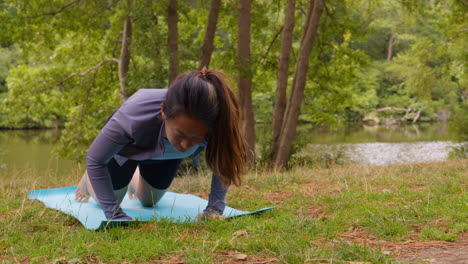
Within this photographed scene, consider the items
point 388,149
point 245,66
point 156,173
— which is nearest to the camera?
point 156,173

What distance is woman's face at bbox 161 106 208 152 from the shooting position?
312cm

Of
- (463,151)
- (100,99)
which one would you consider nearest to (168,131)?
(100,99)

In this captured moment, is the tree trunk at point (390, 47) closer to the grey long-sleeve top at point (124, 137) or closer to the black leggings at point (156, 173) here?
the black leggings at point (156, 173)

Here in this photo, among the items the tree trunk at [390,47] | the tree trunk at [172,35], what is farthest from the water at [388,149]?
the tree trunk at [390,47]

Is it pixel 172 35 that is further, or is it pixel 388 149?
pixel 388 149

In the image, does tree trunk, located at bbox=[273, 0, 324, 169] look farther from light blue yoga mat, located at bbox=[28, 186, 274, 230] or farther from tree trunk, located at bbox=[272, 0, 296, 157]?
light blue yoga mat, located at bbox=[28, 186, 274, 230]

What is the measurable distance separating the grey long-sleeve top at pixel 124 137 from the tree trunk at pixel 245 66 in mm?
7205

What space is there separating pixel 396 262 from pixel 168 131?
68.9 inches

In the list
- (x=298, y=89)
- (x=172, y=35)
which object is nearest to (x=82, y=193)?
(x=172, y=35)

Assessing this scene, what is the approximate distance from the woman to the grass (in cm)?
38

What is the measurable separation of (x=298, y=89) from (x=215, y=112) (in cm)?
839

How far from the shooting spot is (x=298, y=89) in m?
11.3

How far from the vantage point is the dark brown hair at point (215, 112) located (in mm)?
3047

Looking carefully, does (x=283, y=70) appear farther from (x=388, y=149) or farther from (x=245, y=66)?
(x=388, y=149)
